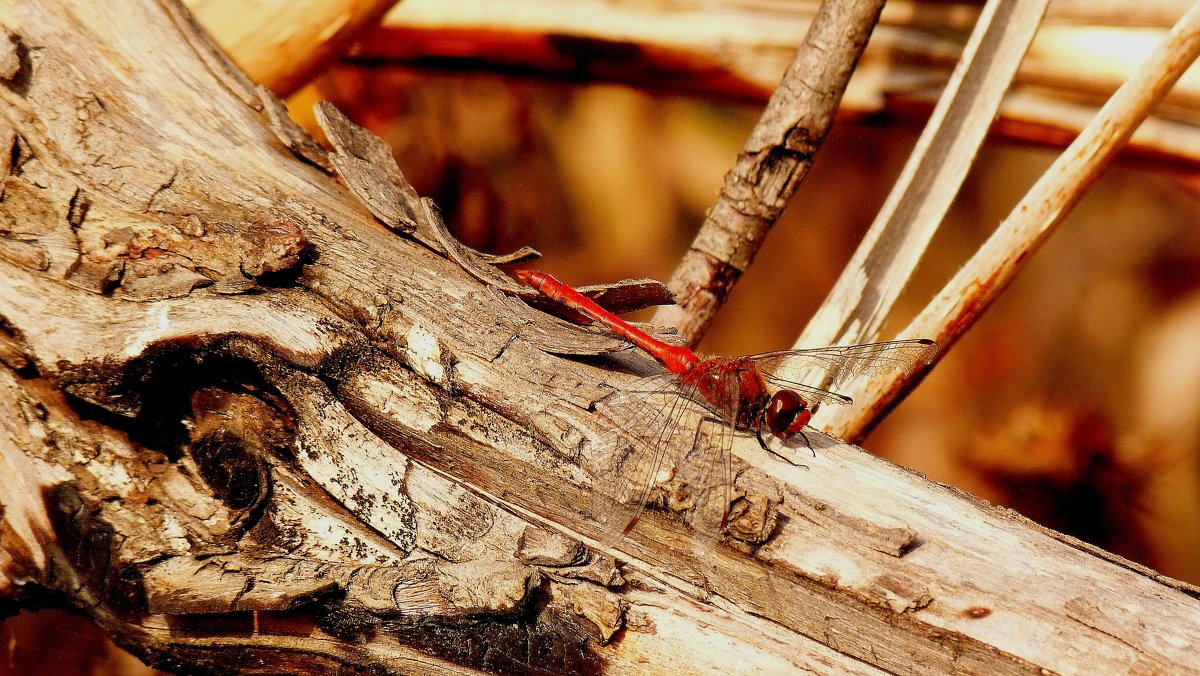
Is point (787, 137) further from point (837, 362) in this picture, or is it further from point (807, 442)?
point (807, 442)

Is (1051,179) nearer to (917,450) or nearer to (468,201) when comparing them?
(917,450)

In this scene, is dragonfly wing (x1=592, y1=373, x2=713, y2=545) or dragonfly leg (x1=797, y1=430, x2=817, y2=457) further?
dragonfly leg (x1=797, y1=430, x2=817, y2=457)

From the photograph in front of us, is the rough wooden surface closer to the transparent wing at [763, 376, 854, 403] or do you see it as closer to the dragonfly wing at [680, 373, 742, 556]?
the dragonfly wing at [680, 373, 742, 556]

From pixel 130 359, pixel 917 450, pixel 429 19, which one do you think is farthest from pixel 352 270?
pixel 917 450

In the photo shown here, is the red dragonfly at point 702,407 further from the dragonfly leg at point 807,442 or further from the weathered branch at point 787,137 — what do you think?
the weathered branch at point 787,137

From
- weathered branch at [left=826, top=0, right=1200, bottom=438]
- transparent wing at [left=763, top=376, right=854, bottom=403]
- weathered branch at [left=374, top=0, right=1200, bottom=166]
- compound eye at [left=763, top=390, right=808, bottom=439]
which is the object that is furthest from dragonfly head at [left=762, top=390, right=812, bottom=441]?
weathered branch at [left=374, top=0, right=1200, bottom=166]

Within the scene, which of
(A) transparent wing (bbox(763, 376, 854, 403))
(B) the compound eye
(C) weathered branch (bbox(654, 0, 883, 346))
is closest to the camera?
(B) the compound eye

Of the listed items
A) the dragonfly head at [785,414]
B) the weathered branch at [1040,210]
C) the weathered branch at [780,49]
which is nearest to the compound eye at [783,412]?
the dragonfly head at [785,414]

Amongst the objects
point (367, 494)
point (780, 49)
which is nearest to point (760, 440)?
point (367, 494)
